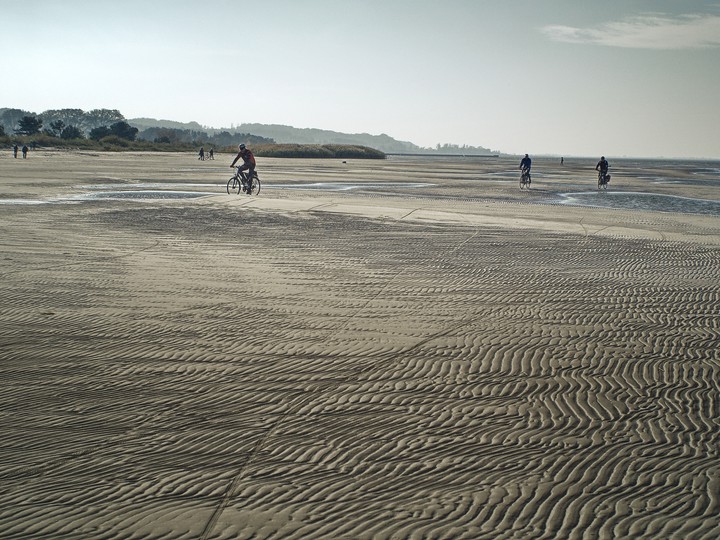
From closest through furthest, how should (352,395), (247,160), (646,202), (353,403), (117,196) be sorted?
(353,403) < (352,395) < (117,196) < (247,160) < (646,202)

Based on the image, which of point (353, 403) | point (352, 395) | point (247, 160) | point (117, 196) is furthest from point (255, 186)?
point (353, 403)

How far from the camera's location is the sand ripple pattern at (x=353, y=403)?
409 cm

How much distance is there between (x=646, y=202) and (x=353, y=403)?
28891 millimetres

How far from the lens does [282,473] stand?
178 inches

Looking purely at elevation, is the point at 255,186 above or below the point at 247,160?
below

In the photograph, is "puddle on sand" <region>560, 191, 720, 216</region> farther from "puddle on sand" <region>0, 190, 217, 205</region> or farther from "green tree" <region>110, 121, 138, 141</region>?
"green tree" <region>110, 121, 138, 141</region>

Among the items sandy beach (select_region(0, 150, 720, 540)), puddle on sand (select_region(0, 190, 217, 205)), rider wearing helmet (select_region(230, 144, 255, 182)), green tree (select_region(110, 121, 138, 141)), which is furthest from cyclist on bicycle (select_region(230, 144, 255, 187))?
green tree (select_region(110, 121, 138, 141))

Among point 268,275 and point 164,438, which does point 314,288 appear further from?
point 164,438

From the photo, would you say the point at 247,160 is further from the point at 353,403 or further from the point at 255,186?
the point at 353,403

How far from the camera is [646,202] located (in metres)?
31.5

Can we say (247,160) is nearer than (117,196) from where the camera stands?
No

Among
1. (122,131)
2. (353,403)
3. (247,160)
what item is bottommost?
(353,403)

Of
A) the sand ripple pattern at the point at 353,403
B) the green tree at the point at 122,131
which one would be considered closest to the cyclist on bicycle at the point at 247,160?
the sand ripple pattern at the point at 353,403

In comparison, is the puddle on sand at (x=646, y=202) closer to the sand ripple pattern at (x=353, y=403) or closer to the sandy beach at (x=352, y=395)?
the sandy beach at (x=352, y=395)
